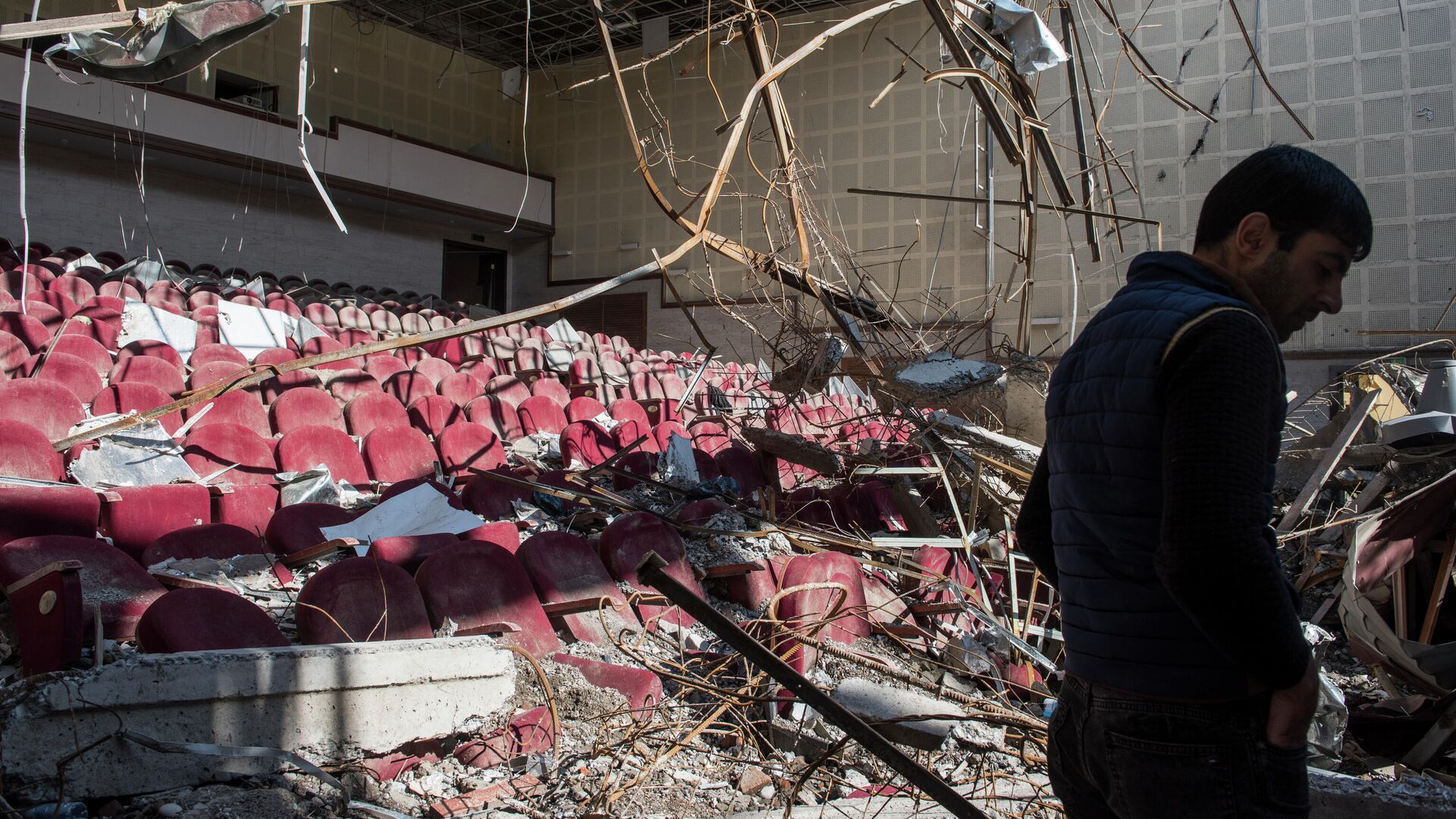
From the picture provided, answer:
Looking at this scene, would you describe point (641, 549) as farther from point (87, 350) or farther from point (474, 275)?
point (474, 275)

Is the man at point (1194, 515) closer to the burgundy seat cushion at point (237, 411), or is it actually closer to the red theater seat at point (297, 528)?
the red theater seat at point (297, 528)

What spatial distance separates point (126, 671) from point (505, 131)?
55.1 ft

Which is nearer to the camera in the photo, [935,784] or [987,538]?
[935,784]

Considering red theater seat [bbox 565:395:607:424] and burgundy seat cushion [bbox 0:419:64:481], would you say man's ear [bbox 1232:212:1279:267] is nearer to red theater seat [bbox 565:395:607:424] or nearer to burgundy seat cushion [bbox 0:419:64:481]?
burgundy seat cushion [bbox 0:419:64:481]

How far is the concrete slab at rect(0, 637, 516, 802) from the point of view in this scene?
184 centimetres

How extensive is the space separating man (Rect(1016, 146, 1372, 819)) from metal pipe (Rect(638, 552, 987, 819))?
28 cm

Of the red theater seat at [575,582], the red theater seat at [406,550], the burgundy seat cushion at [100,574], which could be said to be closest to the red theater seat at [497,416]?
the red theater seat at [575,582]

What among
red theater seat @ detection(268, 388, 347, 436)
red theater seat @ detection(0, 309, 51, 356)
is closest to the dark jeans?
red theater seat @ detection(268, 388, 347, 436)

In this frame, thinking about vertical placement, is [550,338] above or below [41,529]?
above

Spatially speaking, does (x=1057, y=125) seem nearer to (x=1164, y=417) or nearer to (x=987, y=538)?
(x=987, y=538)

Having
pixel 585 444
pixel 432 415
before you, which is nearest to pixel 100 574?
pixel 432 415

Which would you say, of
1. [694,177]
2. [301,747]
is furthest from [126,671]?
[694,177]

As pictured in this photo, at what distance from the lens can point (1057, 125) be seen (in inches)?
519

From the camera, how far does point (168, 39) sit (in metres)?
2.68
